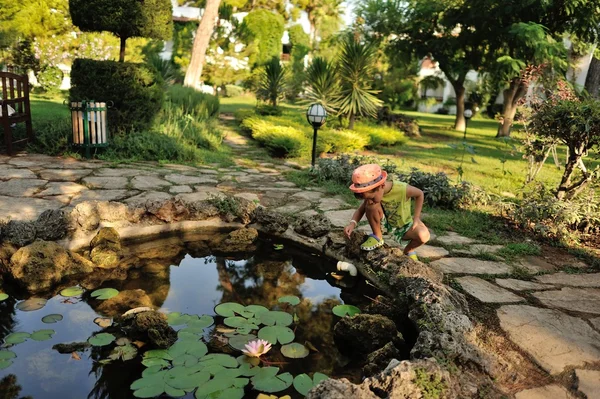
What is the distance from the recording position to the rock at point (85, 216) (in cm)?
351

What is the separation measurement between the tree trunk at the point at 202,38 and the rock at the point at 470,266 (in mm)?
11825

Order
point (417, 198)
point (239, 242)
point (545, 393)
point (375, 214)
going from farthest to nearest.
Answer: point (239, 242), point (375, 214), point (417, 198), point (545, 393)

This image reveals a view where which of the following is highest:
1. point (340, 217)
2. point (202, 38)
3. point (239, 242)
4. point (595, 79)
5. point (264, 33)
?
point (264, 33)

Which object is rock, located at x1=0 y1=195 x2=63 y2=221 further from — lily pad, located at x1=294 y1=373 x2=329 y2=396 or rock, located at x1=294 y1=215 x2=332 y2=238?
lily pad, located at x1=294 y1=373 x2=329 y2=396

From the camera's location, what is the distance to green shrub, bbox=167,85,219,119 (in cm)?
1049

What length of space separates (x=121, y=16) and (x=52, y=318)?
5598 mm

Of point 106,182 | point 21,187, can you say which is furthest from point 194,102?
point 21,187

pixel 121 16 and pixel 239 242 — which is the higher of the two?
pixel 121 16

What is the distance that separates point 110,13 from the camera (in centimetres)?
685

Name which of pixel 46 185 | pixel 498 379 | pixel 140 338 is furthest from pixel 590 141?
pixel 46 185

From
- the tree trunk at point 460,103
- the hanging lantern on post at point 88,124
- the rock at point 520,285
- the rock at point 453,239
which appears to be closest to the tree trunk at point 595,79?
the tree trunk at point 460,103

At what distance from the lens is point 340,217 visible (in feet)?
14.4

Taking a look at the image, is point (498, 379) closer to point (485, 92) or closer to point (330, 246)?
point (330, 246)

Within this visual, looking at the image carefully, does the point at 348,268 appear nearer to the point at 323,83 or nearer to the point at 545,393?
the point at 545,393
